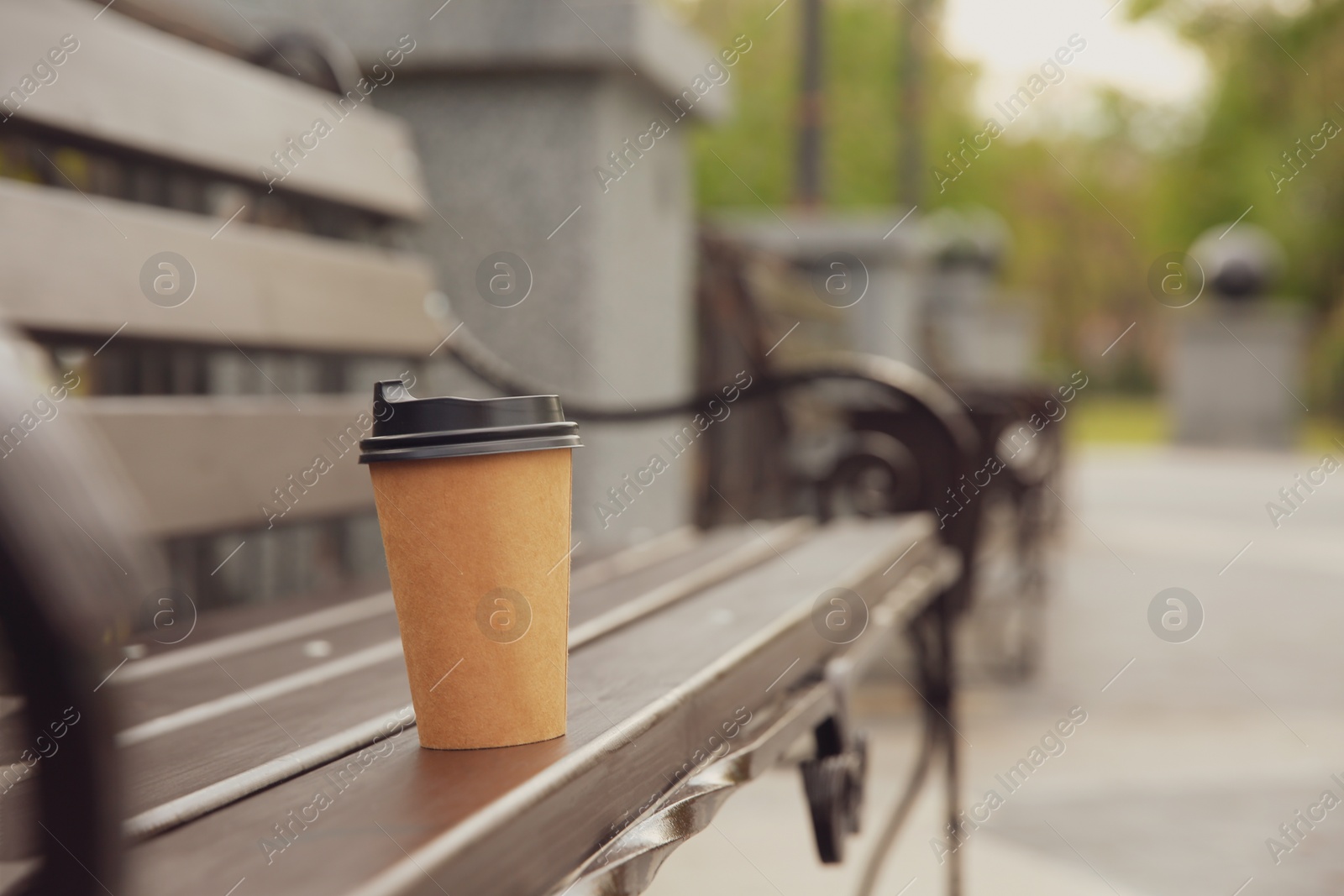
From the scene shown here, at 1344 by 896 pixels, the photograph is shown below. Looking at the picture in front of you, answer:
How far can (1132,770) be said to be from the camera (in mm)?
2896

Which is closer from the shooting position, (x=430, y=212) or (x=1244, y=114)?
(x=430, y=212)

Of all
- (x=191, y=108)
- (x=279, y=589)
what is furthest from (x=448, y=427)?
(x=279, y=589)

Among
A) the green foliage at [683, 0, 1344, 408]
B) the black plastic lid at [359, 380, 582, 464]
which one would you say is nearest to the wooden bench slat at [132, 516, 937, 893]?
the black plastic lid at [359, 380, 582, 464]

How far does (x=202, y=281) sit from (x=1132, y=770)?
2.19m

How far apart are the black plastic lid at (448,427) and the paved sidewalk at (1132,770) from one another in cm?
158

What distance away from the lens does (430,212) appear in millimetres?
2633

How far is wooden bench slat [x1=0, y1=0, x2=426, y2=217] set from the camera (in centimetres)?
151

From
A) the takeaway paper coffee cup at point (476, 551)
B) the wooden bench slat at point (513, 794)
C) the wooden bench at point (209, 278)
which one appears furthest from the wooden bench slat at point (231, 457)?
the takeaway paper coffee cup at point (476, 551)

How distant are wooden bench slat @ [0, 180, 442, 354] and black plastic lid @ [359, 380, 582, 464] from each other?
2.53 ft

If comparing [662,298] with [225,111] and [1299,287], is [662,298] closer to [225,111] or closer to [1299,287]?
[225,111]

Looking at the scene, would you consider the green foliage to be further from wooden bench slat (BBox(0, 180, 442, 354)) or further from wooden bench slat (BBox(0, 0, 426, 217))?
wooden bench slat (BBox(0, 180, 442, 354))

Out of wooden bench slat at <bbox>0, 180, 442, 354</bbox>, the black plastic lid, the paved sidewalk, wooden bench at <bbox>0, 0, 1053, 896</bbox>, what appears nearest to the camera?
wooden bench at <bbox>0, 0, 1053, 896</bbox>

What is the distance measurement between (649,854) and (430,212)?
1.97 m

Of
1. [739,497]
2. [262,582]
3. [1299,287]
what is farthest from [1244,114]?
[262,582]
